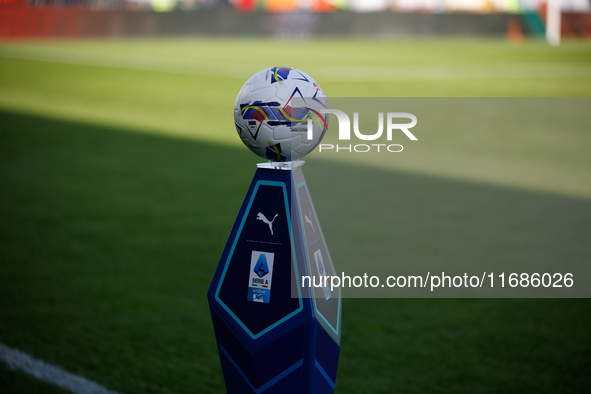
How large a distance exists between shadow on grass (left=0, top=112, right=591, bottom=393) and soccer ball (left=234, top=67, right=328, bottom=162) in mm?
1250

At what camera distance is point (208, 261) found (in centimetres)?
462

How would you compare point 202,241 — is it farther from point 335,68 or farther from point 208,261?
point 335,68

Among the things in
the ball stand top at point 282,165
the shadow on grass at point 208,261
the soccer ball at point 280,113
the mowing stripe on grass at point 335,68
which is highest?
the mowing stripe on grass at point 335,68

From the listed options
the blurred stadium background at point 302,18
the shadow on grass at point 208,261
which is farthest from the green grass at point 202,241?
the blurred stadium background at point 302,18

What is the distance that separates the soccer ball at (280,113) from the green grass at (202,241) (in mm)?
1257

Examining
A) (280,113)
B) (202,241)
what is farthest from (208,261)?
(280,113)

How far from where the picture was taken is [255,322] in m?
2.38

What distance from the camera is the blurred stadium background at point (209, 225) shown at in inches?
128

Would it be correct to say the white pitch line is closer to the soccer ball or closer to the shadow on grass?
the shadow on grass

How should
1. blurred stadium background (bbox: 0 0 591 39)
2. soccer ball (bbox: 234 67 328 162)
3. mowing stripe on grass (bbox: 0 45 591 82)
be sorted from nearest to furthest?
soccer ball (bbox: 234 67 328 162) < mowing stripe on grass (bbox: 0 45 591 82) < blurred stadium background (bbox: 0 0 591 39)

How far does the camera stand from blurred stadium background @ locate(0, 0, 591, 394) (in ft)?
10.7

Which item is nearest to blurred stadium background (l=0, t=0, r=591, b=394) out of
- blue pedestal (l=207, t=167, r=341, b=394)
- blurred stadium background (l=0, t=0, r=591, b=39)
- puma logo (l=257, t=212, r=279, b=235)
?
blue pedestal (l=207, t=167, r=341, b=394)

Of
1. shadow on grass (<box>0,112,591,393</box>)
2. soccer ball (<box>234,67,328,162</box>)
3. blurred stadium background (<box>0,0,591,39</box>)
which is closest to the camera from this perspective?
soccer ball (<box>234,67,328,162</box>)

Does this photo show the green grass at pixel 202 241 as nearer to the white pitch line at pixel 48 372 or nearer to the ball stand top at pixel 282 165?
the white pitch line at pixel 48 372
